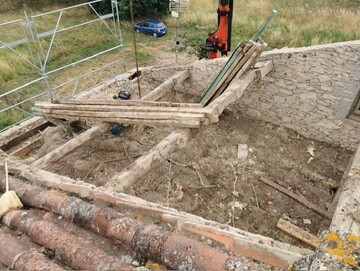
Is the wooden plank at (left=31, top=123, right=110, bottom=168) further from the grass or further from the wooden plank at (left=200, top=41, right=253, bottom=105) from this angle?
the grass

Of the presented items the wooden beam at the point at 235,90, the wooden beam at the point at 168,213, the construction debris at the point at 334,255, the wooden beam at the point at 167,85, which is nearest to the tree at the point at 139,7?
the wooden beam at the point at 167,85

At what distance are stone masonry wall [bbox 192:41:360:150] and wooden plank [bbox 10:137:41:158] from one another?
502cm

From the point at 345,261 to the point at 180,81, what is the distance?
7110 mm

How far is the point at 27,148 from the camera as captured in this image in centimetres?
843

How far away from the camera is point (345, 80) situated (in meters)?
7.04

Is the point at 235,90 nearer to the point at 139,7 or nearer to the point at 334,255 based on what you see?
the point at 334,255

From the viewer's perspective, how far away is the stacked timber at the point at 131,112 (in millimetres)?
5871

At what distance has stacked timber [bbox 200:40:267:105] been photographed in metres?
6.82

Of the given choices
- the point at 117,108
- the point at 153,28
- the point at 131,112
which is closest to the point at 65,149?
the point at 117,108

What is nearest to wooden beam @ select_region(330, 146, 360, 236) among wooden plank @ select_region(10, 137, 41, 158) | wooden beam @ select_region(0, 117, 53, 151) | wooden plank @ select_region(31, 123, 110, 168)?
wooden plank @ select_region(31, 123, 110, 168)

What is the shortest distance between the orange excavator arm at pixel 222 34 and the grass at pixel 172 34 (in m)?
6.56

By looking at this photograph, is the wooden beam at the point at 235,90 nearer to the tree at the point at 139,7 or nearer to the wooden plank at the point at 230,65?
the wooden plank at the point at 230,65

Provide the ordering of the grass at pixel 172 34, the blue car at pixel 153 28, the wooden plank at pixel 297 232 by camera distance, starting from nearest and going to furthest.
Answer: the wooden plank at pixel 297 232, the grass at pixel 172 34, the blue car at pixel 153 28

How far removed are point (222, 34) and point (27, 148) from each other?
6.13 meters
